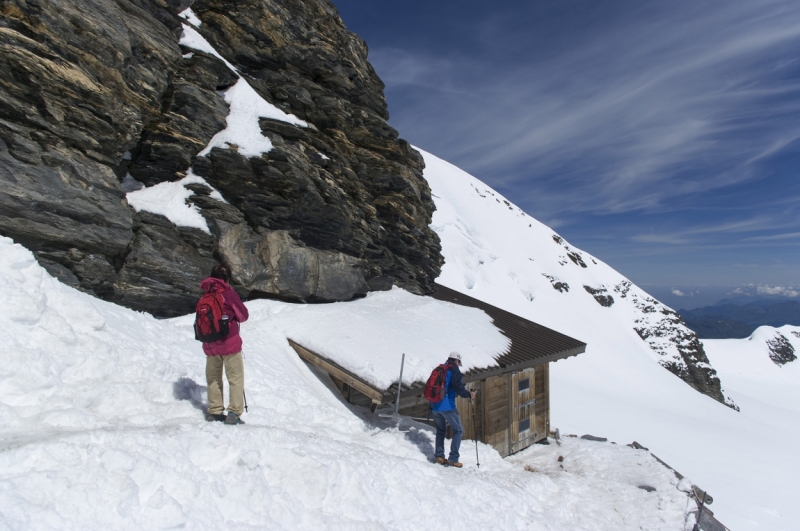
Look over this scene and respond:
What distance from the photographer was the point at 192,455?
470cm

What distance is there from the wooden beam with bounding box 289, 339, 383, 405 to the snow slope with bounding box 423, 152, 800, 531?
11.8 m

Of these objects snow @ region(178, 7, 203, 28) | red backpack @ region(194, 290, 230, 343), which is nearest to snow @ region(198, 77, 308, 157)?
snow @ region(178, 7, 203, 28)

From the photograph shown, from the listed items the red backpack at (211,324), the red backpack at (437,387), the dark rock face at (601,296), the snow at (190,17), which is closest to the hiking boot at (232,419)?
the red backpack at (211,324)

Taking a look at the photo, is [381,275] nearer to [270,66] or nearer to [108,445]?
[270,66]

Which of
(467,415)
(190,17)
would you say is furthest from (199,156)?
(467,415)

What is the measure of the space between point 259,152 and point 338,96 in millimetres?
5811

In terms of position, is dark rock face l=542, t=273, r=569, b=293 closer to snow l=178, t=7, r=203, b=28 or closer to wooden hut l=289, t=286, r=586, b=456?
wooden hut l=289, t=286, r=586, b=456

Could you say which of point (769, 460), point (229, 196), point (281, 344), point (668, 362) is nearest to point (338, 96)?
point (229, 196)

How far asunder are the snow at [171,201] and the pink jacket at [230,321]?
550 cm

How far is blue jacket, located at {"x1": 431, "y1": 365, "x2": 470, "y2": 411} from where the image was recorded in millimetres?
7598

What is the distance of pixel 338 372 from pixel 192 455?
4.74 meters

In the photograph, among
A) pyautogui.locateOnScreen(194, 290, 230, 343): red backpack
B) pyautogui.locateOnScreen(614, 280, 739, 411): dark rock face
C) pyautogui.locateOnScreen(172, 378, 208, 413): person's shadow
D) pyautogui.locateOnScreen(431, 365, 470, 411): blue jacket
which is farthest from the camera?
pyautogui.locateOnScreen(614, 280, 739, 411): dark rock face

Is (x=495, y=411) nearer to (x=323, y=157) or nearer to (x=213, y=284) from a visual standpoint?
(x=213, y=284)

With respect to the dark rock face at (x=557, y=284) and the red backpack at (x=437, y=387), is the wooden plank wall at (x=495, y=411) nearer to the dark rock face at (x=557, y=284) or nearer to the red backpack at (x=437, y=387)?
the red backpack at (x=437, y=387)
